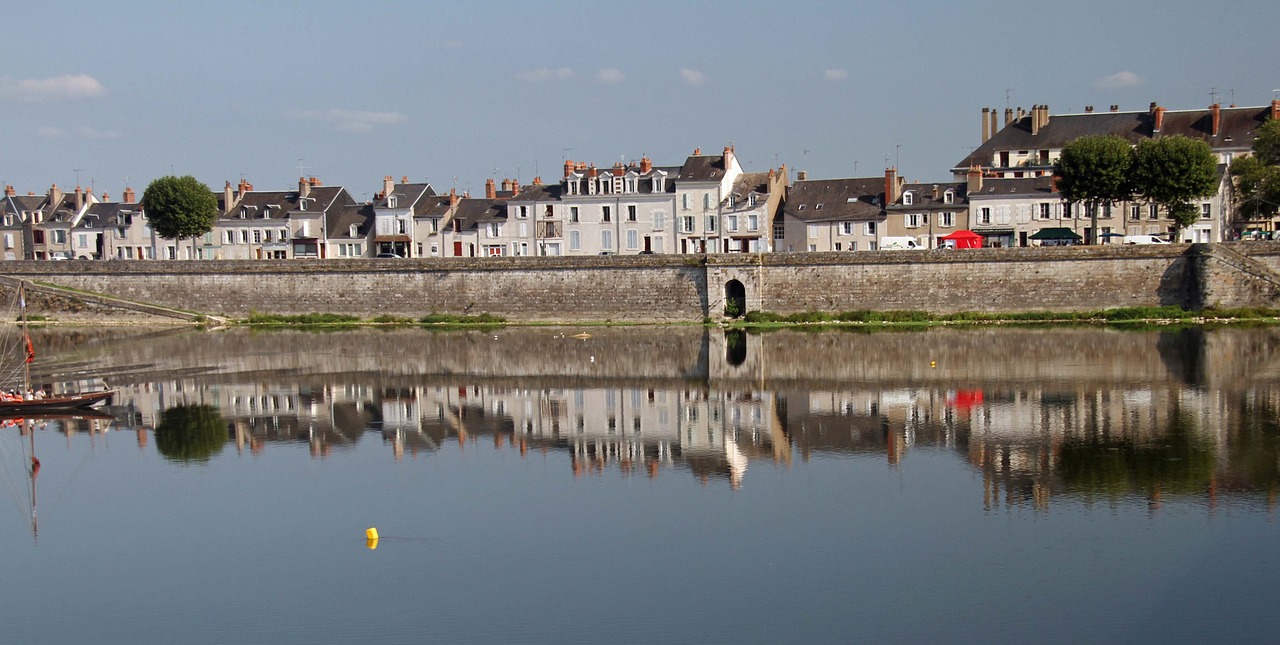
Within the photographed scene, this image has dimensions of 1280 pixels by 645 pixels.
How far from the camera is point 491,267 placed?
5053 cm

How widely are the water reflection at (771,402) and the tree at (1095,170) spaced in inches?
341

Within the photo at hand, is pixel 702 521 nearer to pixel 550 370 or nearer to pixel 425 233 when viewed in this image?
pixel 550 370

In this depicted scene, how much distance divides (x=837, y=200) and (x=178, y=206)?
32.6 meters

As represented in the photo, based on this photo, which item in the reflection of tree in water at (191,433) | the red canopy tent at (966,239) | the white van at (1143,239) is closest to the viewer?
the reflection of tree in water at (191,433)

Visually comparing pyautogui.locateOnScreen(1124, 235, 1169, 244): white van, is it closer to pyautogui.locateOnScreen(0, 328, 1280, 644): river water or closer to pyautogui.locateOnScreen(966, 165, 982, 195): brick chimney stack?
pyautogui.locateOnScreen(966, 165, 982, 195): brick chimney stack

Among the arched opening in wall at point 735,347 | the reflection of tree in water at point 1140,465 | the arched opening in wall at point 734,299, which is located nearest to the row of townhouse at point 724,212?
the arched opening in wall at point 734,299

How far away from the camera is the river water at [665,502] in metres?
13.7

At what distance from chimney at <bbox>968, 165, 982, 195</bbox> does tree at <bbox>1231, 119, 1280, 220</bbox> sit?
1070 centimetres

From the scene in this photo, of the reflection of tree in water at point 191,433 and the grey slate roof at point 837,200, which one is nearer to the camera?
the reflection of tree in water at point 191,433

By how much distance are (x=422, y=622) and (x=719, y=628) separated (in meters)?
3.37

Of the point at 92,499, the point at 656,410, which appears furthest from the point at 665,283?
the point at 92,499

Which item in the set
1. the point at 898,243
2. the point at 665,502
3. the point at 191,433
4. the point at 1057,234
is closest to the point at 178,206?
the point at 898,243

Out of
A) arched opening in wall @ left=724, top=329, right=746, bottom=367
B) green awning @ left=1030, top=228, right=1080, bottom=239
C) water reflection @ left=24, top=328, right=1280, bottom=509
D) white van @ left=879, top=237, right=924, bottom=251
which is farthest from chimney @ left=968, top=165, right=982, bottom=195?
arched opening in wall @ left=724, top=329, right=746, bottom=367

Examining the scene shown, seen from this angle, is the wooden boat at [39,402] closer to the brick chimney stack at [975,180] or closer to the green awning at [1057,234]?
the green awning at [1057,234]
